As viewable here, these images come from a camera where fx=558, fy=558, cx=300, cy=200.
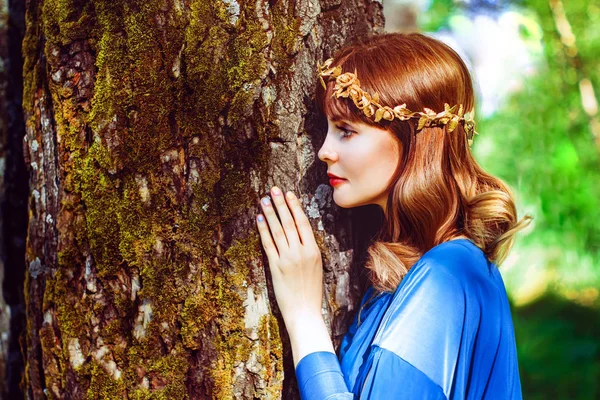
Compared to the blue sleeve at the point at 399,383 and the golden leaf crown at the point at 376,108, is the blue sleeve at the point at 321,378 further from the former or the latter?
the golden leaf crown at the point at 376,108

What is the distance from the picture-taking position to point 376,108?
1646mm

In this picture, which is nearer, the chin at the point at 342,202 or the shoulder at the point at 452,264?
the shoulder at the point at 452,264

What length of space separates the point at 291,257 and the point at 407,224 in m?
0.39

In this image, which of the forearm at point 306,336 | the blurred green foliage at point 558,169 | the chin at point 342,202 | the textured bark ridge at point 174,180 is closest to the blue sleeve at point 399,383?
the forearm at point 306,336

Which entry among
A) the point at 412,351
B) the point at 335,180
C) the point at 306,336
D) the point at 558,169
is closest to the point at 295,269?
the point at 306,336

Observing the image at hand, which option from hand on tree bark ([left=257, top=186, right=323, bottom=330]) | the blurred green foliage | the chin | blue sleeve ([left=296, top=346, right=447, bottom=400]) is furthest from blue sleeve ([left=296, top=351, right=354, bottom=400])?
the blurred green foliage

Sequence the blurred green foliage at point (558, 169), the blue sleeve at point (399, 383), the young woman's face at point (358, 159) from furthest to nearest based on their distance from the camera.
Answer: the blurred green foliage at point (558, 169) < the young woman's face at point (358, 159) < the blue sleeve at point (399, 383)

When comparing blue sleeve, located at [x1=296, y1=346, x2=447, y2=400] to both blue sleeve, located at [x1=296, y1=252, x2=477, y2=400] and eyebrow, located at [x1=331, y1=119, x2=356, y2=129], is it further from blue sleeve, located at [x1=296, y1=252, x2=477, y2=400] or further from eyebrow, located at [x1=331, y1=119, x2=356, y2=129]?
eyebrow, located at [x1=331, y1=119, x2=356, y2=129]

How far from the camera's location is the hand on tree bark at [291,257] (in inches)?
65.9

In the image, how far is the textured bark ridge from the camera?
1.66m

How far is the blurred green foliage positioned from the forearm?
15.7 feet

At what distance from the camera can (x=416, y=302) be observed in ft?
5.04

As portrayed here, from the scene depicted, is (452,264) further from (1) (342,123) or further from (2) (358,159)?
(1) (342,123)

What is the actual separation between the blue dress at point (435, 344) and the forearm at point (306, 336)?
0.08 ft
